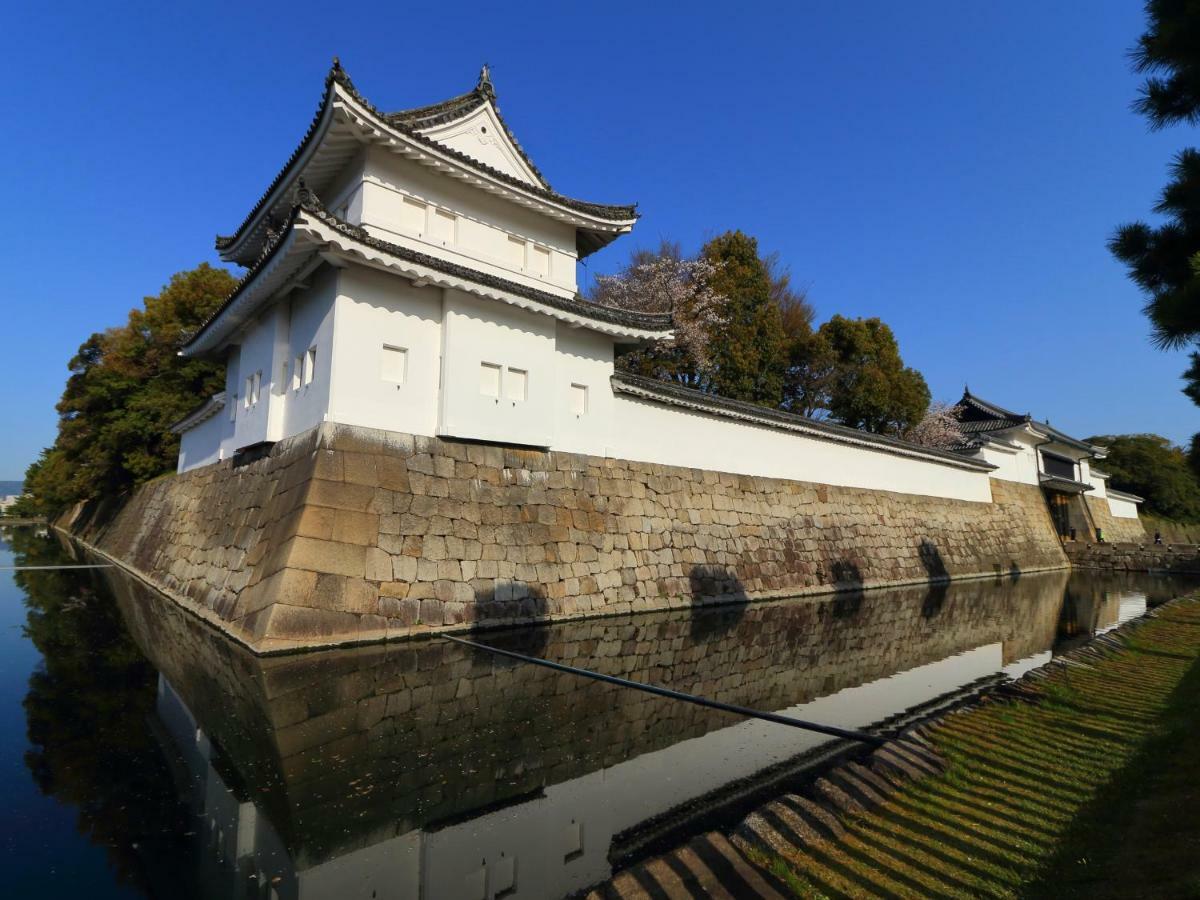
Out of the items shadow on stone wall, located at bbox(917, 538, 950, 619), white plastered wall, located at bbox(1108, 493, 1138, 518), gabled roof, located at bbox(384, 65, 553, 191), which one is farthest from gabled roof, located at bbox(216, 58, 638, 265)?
white plastered wall, located at bbox(1108, 493, 1138, 518)

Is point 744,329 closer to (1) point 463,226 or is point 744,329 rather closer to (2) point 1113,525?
(1) point 463,226

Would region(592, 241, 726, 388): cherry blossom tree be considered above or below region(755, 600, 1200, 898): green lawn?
above

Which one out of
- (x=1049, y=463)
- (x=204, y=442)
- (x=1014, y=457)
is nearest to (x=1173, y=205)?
(x=204, y=442)

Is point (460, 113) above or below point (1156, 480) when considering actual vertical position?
above

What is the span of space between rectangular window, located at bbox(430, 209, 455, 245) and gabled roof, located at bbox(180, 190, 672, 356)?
633mm

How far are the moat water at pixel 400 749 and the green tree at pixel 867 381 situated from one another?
15600 millimetres

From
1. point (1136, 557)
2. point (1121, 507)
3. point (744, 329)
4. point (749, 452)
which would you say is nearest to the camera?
point (749, 452)

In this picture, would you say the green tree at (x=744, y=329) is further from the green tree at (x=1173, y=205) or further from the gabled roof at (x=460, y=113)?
the green tree at (x=1173, y=205)

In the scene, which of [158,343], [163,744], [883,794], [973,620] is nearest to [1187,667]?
[973,620]

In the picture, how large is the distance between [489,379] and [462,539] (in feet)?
7.81

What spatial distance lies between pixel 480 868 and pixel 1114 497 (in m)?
38.6

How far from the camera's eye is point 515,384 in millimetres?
9219

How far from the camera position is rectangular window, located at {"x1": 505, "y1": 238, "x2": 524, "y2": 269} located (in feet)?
33.5

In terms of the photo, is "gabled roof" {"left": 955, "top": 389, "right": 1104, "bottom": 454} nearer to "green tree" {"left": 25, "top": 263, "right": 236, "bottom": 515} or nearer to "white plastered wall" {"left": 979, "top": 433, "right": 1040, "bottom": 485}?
"white plastered wall" {"left": 979, "top": 433, "right": 1040, "bottom": 485}
